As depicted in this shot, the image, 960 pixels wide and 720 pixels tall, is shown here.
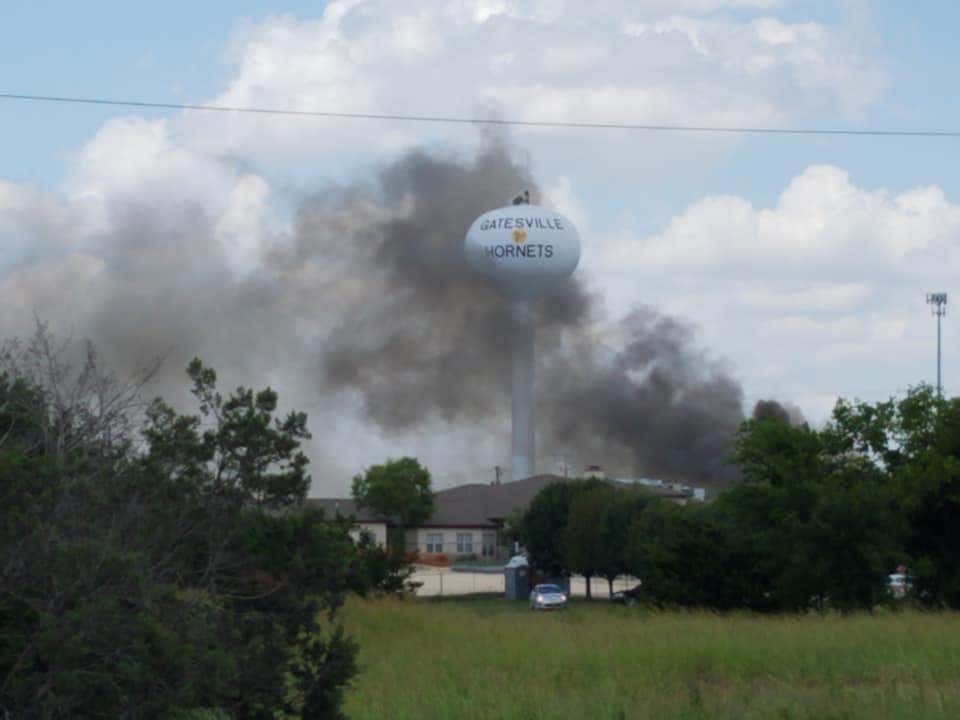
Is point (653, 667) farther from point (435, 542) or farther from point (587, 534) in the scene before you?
point (435, 542)

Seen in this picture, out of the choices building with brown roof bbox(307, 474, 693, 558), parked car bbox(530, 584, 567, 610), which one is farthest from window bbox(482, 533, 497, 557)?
parked car bbox(530, 584, 567, 610)

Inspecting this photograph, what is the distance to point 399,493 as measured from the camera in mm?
93875

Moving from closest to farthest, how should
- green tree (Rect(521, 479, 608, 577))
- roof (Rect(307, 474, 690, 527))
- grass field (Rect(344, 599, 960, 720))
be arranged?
grass field (Rect(344, 599, 960, 720)), green tree (Rect(521, 479, 608, 577)), roof (Rect(307, 474, 690, 527))

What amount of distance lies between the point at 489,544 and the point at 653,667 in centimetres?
7844

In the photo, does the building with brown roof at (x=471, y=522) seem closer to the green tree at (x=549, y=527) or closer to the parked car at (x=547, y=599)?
the green tree at (x=549, y=527)

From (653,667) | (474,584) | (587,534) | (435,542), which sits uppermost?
(435,542)

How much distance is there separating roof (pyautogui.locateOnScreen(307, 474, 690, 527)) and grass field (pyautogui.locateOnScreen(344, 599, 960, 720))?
65372 mm

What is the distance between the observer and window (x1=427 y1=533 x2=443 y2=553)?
93.6 m

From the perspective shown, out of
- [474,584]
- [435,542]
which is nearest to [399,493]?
[435,542]

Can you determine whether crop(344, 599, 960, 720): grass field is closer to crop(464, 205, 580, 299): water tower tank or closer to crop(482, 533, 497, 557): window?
crop(464, 205, 580, 299): water tower tank

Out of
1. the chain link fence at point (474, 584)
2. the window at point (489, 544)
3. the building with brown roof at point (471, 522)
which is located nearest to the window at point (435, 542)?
the building with brown roof at point (471, 522)

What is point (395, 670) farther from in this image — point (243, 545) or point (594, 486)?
point (594, 486)

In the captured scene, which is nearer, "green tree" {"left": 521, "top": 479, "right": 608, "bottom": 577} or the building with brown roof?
"green tree" {"left": 521, "top": 479, "right": 608, "bottom": 577}

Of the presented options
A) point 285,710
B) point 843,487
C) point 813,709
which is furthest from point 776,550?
point 285,710
